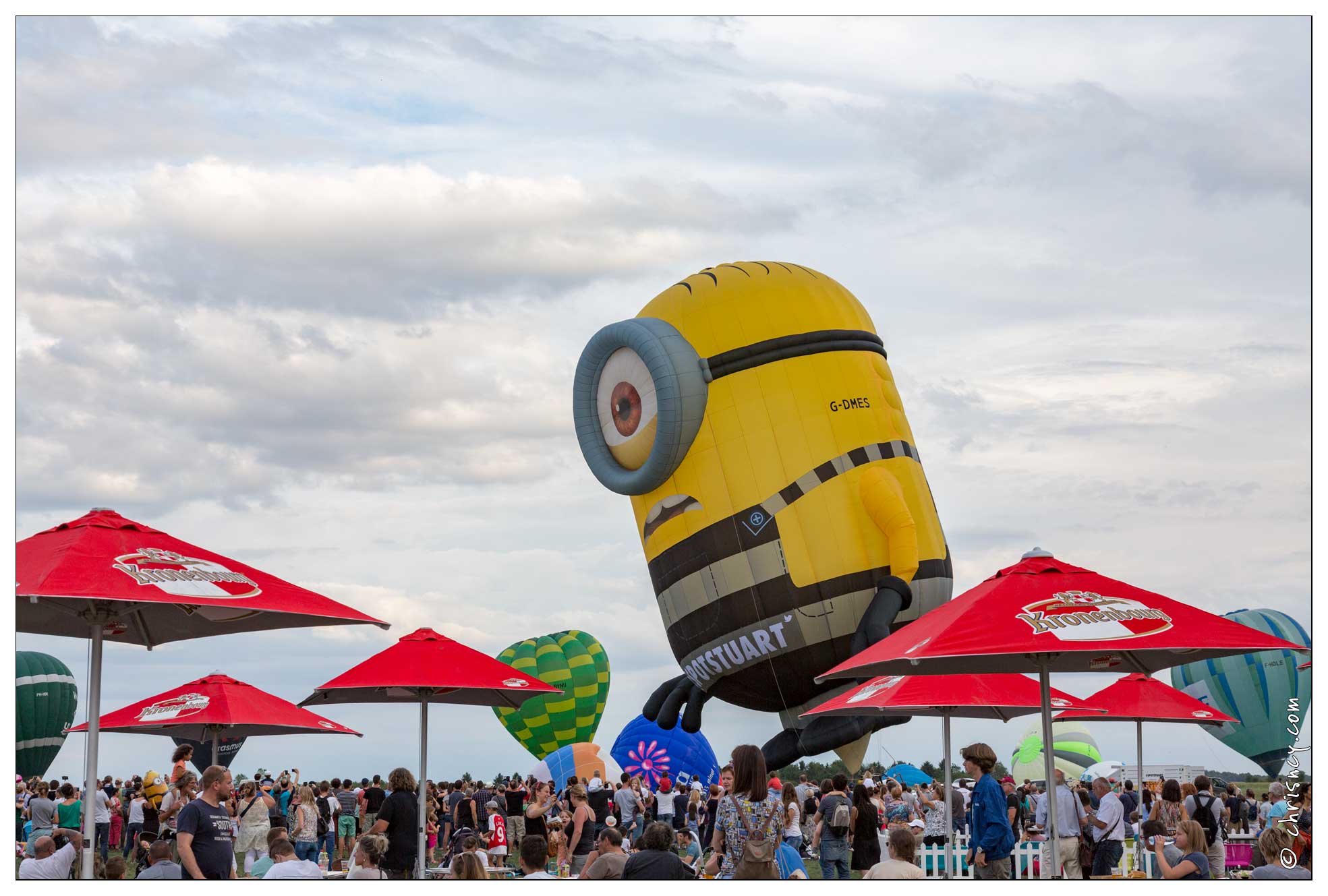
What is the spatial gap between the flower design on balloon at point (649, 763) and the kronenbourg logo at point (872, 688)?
43.3 feet

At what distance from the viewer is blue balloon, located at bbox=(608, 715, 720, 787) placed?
1085 inches

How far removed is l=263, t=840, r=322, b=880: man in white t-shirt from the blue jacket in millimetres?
5772

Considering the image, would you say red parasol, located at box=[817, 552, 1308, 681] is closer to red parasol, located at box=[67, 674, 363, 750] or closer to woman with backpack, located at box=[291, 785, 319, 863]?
red parasol, located at box=[67, 674, 363, 750]

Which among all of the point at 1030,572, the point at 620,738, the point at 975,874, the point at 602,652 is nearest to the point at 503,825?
the point at 975,874

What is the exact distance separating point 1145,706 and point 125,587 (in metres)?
14.2

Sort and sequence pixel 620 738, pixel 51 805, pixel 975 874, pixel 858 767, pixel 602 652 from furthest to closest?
pixel 602 652, pixel 620 738, pixel 858 767, pixel 51 805, pixel 975 874

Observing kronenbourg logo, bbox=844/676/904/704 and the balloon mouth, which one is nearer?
kronenbourg logo, bbox=844/676/904/704

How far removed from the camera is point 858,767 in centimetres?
2141

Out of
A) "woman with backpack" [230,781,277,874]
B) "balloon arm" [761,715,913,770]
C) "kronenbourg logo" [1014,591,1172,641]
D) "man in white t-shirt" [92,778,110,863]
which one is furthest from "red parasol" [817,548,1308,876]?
"man in white t-shirt" [92,778,110,863]

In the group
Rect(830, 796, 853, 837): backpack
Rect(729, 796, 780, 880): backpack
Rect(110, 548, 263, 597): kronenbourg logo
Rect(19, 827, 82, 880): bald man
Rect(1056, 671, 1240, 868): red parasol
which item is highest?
Rect(110, 548, 263, 597): kronenbourg logo

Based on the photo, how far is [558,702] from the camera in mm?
34719

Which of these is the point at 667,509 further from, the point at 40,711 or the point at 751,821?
the point at 40,711
